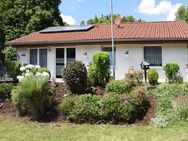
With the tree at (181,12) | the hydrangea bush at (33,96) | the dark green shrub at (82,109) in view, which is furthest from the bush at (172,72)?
the tree at (181,12)

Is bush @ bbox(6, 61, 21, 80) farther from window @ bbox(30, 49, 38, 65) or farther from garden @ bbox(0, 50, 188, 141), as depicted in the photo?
garden @ bbox(0, 50, 188, 141)

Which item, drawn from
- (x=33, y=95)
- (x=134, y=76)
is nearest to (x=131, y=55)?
(x=134, y=76)

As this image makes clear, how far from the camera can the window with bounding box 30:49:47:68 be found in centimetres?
2438

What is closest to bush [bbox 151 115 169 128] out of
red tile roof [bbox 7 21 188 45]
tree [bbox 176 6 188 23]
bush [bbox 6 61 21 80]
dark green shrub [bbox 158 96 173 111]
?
dark green shrub [bbox 158 96 173 111]

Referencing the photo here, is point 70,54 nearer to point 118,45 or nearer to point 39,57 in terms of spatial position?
point 39,57

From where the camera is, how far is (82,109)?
12.4 metres

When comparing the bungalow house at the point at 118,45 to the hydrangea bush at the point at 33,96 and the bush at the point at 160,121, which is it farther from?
the hydrangea bush at the point at 33,96

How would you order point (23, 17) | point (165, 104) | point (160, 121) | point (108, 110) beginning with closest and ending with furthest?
point (160, 121) → point (108, 110) → point (165, 104) → point (23, 17)

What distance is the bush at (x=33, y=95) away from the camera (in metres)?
13.2

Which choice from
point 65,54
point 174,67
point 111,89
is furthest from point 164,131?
point 65,54

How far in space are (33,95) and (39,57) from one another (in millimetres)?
11693

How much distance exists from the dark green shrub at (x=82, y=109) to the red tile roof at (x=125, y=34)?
28.8 feet

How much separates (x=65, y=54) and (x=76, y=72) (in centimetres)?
850

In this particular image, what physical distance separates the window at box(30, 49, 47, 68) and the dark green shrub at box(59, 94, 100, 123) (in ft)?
38.5
